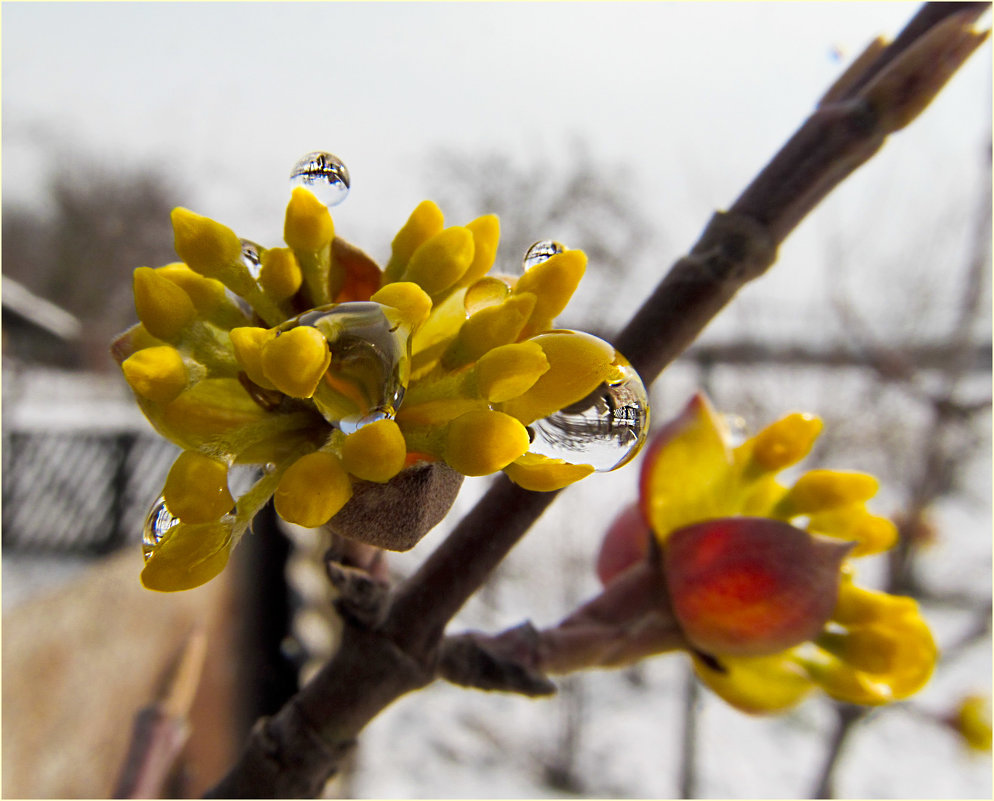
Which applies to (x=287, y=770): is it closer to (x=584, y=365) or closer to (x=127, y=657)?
(x=584, y=365)

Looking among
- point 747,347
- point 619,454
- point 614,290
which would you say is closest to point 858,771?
point 747,347

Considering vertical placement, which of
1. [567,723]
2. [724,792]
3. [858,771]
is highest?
[858,771]

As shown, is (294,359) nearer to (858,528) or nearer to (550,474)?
(550,474)

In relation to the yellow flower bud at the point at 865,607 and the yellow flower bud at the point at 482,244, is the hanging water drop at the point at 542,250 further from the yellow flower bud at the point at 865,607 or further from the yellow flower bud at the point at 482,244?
the yellow flower bud at the point at 865,607

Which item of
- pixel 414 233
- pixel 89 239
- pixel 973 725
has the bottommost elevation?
pixel 89 239

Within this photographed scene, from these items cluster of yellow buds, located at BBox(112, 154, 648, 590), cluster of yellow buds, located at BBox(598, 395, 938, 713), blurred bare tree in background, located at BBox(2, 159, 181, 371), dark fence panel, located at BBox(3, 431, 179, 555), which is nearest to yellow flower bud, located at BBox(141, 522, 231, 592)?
cluster of yellow buds, located at BBox(112, 154, 648, 590)

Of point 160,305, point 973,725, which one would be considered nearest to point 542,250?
point 160,305
